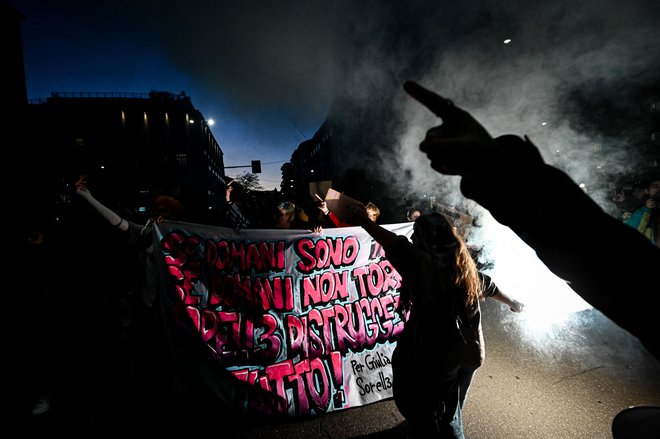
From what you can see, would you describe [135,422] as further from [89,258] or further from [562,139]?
[562,139]

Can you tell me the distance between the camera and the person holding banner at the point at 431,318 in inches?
69.6

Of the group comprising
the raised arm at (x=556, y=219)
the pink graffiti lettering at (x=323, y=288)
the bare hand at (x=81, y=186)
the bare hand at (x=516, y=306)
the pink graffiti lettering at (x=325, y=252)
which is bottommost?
the bare hand at (x=516, y=306)

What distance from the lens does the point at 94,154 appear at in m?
45.8

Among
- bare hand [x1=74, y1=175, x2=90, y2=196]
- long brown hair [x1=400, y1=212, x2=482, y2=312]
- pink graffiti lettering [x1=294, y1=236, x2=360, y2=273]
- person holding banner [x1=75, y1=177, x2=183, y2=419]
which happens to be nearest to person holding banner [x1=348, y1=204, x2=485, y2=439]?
long brown hair [x1=400, y1=212, x2=482, y2=312]

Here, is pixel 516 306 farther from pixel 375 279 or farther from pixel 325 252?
pixel 325 252

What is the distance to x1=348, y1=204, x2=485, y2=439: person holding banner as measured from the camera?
177 cm

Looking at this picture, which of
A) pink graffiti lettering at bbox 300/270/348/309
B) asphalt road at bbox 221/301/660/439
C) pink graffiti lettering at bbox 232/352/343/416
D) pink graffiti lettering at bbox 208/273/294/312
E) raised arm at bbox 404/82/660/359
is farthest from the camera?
pink graffiti lettering at bbox 300/270/348/309

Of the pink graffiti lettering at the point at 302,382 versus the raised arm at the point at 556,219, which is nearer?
the raised arm at the point at 556,219

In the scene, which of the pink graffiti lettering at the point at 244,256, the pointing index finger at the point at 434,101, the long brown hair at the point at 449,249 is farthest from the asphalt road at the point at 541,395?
the pointing index finger at the point at 434,101

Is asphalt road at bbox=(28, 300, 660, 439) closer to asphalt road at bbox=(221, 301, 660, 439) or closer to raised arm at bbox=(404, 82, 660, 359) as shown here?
asphalt road at bbox=(221, 301, 660, 439)

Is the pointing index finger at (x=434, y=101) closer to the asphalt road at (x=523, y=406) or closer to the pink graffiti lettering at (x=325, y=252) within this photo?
the pink graffiti lettering at (x=325, y=252)

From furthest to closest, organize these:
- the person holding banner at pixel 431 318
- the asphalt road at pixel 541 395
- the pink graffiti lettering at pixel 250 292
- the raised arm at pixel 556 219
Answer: the pink graffiti lettering at pixel 250 292
the asphalt road at pixel 541 395
the person holding banner at pixel 431 318
the raised arm at pixel 556 219

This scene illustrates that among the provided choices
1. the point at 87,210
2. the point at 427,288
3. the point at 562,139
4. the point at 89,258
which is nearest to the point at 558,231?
the point at 427,288

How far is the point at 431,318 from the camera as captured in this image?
1803 millimetres
